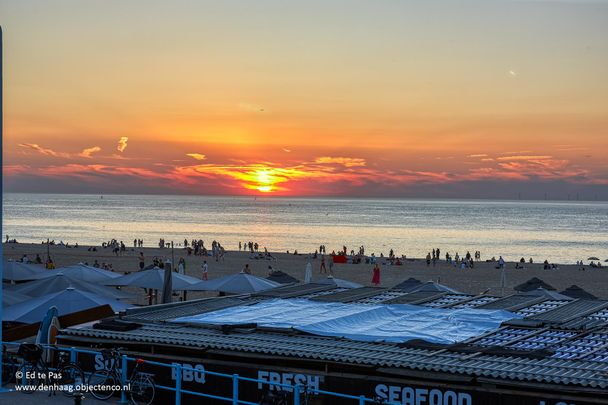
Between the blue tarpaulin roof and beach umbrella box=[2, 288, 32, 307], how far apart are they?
7.55 meters

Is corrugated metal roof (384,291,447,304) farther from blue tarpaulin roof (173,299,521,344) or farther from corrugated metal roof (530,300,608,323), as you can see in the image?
corrugated metal roof (530,300,608,323)

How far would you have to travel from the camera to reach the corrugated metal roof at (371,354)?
10438 millimetres

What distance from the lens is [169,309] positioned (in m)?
16.1

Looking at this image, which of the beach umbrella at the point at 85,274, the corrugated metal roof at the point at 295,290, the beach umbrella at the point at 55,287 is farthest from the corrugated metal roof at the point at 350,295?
the beach umbrella at the point at 85,274

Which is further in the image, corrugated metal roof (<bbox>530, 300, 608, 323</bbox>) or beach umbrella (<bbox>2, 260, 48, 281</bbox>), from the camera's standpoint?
beach umbrella (<bbox>2, 260, 48, 281</bbox>)

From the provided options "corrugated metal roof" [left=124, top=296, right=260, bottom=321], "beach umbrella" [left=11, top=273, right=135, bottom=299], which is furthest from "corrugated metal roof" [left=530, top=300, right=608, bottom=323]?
"beach umbrella" [left=11, top=273, right=135, bottom=299]

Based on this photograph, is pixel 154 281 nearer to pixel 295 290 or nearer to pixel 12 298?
pixel 12 298

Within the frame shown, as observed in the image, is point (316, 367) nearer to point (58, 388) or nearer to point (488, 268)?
point (58, 388)

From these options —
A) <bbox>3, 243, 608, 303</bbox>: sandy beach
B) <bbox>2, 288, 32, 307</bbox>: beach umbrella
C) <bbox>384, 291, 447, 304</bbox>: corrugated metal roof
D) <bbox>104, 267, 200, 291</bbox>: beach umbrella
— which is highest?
<bbox>384, 291, 447, 304</bbox>: corrugated metal roof

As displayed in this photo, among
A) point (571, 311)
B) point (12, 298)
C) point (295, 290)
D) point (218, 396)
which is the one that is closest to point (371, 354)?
point (218, 396)

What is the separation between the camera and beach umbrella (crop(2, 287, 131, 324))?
733 inches

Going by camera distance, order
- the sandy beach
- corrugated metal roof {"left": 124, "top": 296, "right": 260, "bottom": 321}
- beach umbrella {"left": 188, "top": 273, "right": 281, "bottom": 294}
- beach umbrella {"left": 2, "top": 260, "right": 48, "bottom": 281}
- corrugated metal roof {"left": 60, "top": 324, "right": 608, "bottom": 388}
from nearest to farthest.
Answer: corrugated metal roof {"left": 60, "top": 324, "right": 608, "bottom": 388} < corrugated metal roof {"left": 124, "top": 296, "right": 260, "bottom": 321} < beach umbrella {"left": 188, "top": 273, "right": 281, "bottom": 294} < beach umbrella {"left": 2, "top": 260, "right": 48, "bottom": 281} < the sandy beach

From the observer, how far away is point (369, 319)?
1488cm

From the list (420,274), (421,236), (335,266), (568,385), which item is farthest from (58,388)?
(421,236)
